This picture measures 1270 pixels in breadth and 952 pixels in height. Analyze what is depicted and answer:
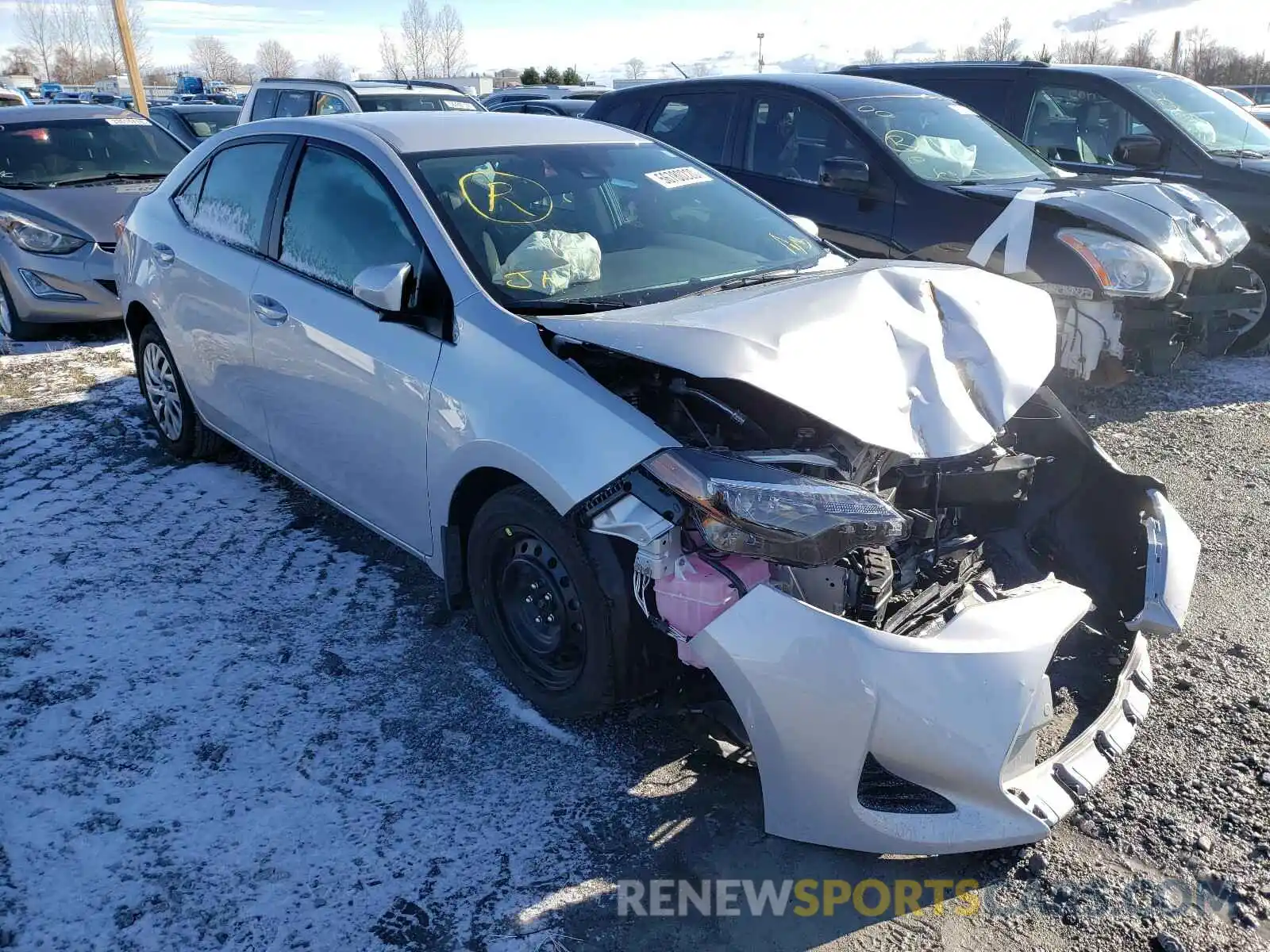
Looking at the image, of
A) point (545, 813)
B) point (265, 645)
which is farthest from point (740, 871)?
point (265, 645)

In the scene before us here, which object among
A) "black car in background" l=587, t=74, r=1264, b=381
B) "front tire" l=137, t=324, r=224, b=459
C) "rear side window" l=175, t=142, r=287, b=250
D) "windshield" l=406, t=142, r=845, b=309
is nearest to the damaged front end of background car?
"windshield" l=406, t=142, r=845, b=309

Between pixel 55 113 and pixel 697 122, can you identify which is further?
pixel 55 113

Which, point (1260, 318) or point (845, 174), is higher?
point (845, 174)

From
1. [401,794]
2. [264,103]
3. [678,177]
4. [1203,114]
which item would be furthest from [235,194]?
[264,103]

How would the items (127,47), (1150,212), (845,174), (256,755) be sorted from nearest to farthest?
1. (256,755)
2. (1150,212)
3. (845,174)
4. (127,47)

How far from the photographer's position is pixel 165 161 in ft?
29.0

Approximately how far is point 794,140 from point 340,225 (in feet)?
12.6

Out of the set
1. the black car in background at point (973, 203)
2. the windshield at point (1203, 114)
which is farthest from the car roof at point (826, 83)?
the windshield at point (1203, 114)

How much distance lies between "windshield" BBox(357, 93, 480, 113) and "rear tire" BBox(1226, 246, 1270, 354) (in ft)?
24.0

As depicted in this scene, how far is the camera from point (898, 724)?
222 cm

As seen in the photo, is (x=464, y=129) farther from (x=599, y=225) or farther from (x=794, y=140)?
(x=794, y=140)

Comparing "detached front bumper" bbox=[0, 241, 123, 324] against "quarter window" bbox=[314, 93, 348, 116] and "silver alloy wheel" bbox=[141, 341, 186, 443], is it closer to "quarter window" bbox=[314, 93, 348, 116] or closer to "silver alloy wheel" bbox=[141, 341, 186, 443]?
"silver alloy wheel" bbox=[141, 341, 186, 443]

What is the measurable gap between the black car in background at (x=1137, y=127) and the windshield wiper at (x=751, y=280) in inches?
187

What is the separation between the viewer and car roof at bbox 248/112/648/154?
3662 millimetres
